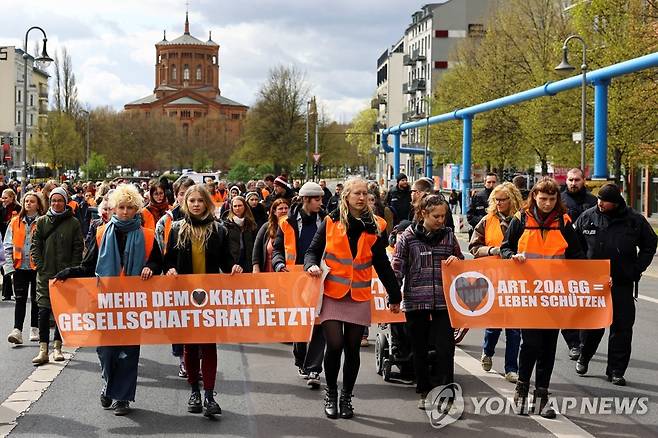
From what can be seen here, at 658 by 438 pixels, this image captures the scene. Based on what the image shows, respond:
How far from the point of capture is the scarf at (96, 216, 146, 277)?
771cm

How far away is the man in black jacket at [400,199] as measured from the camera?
1634 cm

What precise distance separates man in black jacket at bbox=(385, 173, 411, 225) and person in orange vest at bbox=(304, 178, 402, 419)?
883cm

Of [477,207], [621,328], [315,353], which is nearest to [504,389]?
[621,328]

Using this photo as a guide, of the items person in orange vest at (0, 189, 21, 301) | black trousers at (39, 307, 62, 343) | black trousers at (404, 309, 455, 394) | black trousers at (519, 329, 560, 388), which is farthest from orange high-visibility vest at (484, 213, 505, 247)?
person in orange vest at (0, 189, 21, 301)

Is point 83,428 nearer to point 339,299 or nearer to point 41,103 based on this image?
point 339,299

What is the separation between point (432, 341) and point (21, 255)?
5537 millimetres

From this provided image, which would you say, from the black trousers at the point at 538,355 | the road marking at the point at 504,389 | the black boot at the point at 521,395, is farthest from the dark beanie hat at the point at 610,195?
the black boot at the point at 521,395

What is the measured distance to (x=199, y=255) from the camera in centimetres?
772

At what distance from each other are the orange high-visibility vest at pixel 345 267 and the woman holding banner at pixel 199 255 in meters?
0.83

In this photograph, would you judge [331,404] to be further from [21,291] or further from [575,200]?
[21,291]

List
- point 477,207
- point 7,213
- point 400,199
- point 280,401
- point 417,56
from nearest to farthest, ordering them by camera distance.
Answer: point 280,401 → point 477,207 → point 7,213 → point 400,199 → point 417,56

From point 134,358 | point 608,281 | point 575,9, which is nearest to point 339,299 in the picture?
point 134,358

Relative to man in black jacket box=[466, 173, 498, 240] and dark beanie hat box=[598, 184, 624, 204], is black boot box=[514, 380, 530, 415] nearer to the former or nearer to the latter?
dark beanie hat box=[598, 184, 624, 204]

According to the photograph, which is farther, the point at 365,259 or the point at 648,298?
the point at 648,298
